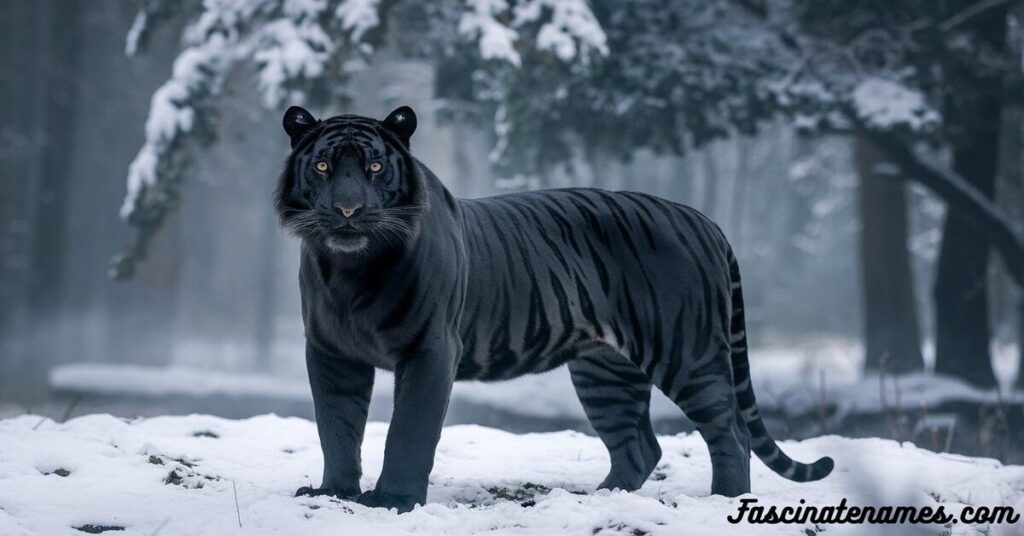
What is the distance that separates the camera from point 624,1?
1120cm

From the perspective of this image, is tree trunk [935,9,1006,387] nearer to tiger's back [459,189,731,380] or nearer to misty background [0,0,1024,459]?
misty background [0,0,1024,459]

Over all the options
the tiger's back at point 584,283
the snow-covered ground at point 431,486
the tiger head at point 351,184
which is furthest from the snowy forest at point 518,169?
the tiger head at point 351,184

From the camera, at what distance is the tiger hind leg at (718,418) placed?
15.8ft

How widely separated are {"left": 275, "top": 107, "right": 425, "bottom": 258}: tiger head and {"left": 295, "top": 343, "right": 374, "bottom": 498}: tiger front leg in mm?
526

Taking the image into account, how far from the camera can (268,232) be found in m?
21.7

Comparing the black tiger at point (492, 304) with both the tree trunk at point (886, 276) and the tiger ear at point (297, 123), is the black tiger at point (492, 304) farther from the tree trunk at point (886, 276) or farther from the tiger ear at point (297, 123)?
the tree trunk at point (886, 276)

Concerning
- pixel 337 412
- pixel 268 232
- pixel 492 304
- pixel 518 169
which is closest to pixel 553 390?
pixel 518 169

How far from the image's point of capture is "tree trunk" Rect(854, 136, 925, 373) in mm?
13898

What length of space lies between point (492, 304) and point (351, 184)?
962 millimetres

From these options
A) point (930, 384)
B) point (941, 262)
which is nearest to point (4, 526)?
point (930, 384)

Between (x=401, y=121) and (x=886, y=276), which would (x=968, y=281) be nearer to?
(x=886, y=276)

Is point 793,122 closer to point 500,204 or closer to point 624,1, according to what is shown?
point 624,1

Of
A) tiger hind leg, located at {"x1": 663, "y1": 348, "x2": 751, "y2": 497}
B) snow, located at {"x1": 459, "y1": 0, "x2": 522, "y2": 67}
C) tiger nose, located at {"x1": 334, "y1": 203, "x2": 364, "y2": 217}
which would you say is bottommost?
tiger hind leg, located at {"x1": 663, "y1": 348, "x2": 751, "y2": 497}

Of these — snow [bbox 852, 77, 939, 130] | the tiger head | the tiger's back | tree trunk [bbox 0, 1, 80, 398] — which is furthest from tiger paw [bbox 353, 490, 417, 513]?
tree trunk [bbox 0, 1, 80, 398]
